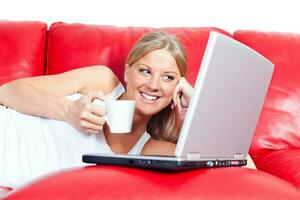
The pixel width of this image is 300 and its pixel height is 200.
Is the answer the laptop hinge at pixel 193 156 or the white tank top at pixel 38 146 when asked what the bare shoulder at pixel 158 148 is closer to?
the white tank top at pixel 38 146

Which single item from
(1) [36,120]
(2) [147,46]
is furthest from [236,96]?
(1) [36,120]

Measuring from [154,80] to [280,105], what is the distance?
69cm

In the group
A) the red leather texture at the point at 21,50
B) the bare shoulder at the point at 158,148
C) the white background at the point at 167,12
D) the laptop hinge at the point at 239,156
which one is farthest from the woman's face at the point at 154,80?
the white background at the point at 167,12

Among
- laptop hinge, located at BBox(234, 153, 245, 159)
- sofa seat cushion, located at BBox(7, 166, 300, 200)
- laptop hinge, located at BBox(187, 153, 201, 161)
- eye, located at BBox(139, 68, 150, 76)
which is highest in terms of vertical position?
eye, located at BBox(139, 68, 150, 76)

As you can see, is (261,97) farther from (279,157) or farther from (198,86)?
(279,157)

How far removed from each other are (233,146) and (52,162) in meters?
0.59

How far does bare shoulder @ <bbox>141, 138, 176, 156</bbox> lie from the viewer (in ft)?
5.40

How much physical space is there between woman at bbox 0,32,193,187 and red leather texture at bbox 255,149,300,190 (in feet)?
1.18

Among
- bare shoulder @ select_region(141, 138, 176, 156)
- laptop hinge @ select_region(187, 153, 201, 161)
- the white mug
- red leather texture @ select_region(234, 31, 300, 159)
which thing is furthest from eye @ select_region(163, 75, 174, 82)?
red leather texture @ select_region(234, 31, 300, 159)

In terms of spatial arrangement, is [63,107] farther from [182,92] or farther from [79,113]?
[182,92]

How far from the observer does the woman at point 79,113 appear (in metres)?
1.61

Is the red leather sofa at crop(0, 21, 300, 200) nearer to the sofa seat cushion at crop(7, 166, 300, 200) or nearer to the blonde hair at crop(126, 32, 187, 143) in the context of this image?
the blonde hair at crop(126, 32, 187, 143)

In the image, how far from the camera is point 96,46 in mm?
2037

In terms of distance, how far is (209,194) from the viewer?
1.10 metres
